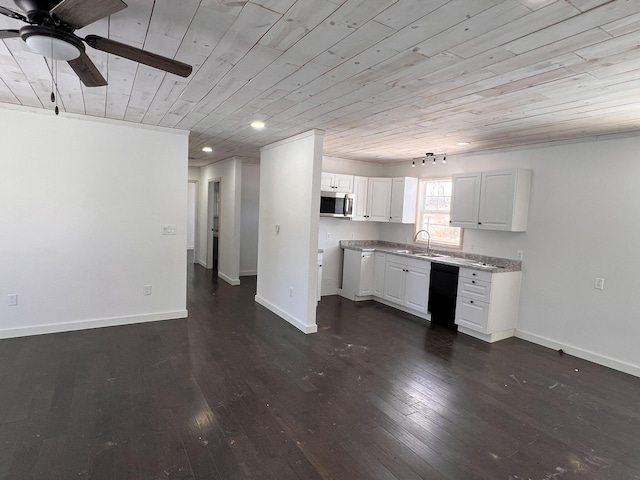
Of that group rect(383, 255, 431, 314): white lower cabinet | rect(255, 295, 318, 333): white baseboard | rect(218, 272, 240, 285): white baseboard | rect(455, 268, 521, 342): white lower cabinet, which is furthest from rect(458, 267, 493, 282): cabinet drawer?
rect(218, 272, 240, 285): white baseboard

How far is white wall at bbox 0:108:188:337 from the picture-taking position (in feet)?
12.6

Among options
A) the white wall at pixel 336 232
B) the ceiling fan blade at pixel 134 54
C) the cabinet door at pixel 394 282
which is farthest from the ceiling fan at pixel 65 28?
the white wall at pixel 336 232

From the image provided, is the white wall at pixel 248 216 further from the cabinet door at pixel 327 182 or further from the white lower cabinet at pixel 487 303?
the white lower cabinet at pixel 487 303

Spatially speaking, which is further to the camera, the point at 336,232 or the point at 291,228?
the point at 336,232

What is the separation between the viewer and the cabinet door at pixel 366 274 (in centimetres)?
602

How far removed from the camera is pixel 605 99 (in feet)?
8.93

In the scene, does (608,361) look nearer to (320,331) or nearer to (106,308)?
(320,331)

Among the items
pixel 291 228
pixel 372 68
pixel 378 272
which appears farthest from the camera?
pixel 378 272

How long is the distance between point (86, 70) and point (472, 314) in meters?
4.51

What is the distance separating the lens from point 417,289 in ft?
17.4

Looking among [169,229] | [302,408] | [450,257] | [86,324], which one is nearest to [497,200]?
[450,257]

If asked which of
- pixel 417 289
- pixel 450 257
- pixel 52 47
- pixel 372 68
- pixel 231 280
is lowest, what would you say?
pixel 231 280

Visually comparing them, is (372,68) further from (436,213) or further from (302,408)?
(436,213)

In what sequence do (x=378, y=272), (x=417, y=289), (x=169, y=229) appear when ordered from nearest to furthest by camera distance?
1. (x=169, y=229)
2. (x=417, y=289)
3. (x=378, y=272)
